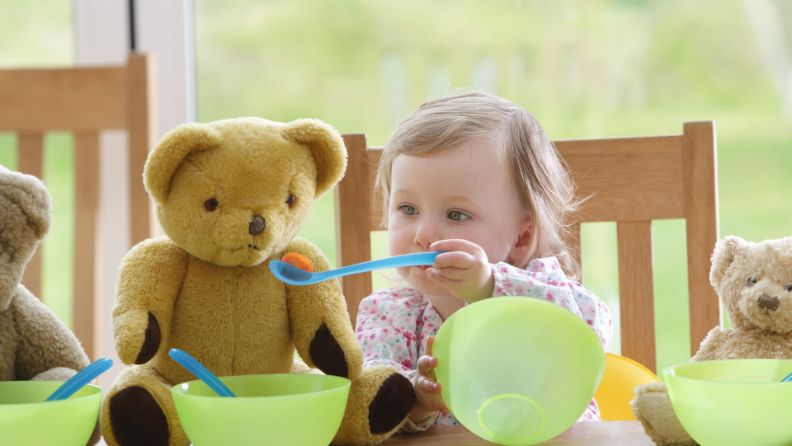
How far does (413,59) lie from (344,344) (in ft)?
3.66

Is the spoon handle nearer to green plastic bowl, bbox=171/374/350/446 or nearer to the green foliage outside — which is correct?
green plastic bowl, bbox=171/374/350/446

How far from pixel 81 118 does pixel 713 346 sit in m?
1.04

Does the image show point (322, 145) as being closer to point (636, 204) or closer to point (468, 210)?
point (468, 210)

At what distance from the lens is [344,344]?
683mm

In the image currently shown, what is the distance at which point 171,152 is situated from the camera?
0.65 metres

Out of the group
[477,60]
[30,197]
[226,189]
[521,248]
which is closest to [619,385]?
[521,248]

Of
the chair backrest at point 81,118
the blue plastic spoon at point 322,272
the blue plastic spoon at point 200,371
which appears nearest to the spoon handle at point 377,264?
the blue plastic spoon at point 322,272

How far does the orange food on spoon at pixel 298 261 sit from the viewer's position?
0.67 metres

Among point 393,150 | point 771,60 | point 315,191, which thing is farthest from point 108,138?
point 771,60

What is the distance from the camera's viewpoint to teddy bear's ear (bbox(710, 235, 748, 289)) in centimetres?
74

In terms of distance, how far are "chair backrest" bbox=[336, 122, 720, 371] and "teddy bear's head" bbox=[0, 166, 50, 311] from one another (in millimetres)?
408

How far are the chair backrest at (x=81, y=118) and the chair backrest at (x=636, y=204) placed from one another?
484 mm

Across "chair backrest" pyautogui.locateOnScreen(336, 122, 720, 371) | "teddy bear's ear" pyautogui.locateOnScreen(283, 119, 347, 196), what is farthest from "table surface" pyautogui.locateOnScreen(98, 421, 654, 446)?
"chair backrest" pyautogui.locateOnScreen(336, 122, 720, 371)

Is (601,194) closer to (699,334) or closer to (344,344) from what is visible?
(699,334)
